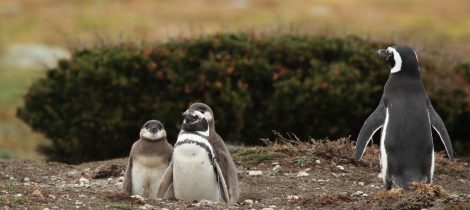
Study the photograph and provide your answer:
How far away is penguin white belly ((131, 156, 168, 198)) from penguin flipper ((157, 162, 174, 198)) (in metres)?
0.24

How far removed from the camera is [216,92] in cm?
1495

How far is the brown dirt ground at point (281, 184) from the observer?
8328mm

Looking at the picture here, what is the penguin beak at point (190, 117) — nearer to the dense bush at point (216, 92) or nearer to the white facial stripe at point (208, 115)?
the white facial stripe at point (208, 115)

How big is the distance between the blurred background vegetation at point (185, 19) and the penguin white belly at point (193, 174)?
2010 centimetres

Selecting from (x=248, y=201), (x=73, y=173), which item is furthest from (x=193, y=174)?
(x=73, y=173)

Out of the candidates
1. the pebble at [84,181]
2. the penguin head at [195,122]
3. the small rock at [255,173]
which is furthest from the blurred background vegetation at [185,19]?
the penguin head at [195,122]

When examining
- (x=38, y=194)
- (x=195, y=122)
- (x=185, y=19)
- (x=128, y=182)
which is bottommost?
(x=128, y=182)

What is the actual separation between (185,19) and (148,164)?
113 ft

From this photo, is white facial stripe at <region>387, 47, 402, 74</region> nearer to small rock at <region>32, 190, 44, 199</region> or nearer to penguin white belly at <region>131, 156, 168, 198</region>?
penguin white belly at <region>131, 156, 168, 198</region>

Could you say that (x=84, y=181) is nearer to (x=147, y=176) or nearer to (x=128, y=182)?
(x=128, y=182)

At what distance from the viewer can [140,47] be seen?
15.4 meters

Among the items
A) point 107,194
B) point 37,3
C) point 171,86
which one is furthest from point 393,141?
point 37,3

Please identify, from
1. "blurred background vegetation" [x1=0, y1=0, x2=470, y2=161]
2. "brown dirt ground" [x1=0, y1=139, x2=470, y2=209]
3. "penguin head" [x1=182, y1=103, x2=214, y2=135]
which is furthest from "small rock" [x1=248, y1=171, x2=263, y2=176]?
"blurred background vegetation" [x1=0, y1=0, x2=470, y2=161]

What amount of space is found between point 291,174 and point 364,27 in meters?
33.0
